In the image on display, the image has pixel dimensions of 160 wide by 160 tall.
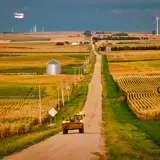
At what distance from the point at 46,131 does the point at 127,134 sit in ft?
19.9

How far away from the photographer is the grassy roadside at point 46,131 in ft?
91.8

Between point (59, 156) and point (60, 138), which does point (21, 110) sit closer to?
point (60, 138)

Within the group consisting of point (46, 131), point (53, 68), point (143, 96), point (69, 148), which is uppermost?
point (53, 68)

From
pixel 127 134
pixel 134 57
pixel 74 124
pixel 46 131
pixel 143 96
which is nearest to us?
pixel 74 124

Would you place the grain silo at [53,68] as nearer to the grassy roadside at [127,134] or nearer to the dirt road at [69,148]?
the grassy roadside at [127,134]

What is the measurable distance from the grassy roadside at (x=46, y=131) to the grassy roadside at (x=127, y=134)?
10.7ft

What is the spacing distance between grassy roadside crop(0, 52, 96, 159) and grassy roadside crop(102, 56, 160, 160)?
10.7ft

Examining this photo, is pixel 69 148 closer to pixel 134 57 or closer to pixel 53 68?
pixel 53 68

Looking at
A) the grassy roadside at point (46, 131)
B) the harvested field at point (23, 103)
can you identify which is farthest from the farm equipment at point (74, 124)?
the harvested field at point (23, 103)

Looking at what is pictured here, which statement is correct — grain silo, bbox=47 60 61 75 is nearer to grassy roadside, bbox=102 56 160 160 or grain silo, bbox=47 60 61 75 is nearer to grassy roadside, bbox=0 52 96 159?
grassy roadside, bbox=0 52 96 159

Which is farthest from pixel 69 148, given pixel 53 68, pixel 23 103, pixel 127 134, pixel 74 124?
pixel 53 68

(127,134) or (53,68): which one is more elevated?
(53,68)

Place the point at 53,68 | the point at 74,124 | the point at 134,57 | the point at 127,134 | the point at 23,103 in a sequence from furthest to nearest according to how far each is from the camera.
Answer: the point at 134,57 → the point at 53,68 → the point at 23,103 → the point at 127,134 → the point at 74,124

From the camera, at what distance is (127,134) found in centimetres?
3528
